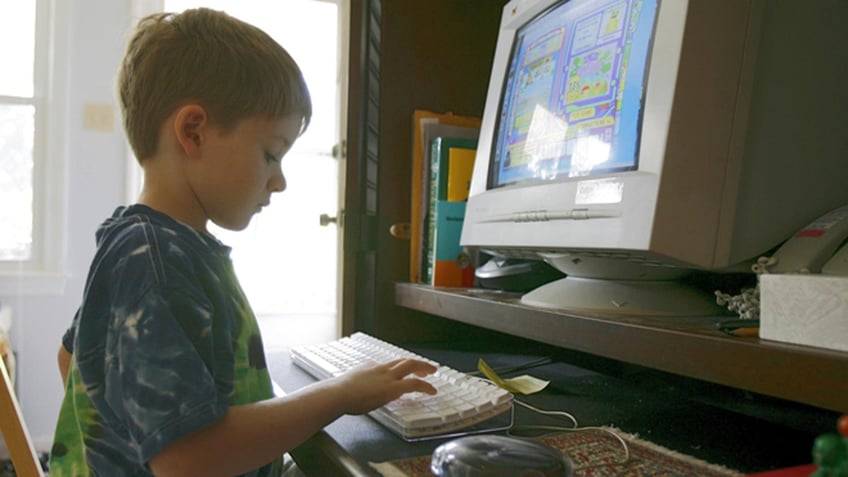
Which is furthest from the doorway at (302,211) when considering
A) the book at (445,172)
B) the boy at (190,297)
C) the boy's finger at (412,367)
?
the boy's finger at (412,367)

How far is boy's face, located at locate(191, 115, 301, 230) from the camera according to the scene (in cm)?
66

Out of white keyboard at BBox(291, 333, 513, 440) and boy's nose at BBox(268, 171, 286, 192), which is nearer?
white keyboard at BBox(291, 333, 513, 440)

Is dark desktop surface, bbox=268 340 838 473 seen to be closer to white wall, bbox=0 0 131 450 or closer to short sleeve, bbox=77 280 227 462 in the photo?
short sleeve, bbox=77 280 227 462

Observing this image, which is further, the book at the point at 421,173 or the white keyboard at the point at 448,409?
the book at the point at 421,173

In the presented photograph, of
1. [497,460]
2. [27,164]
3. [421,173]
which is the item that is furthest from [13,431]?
[27,164]

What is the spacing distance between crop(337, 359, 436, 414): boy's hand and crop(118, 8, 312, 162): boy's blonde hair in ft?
0.92

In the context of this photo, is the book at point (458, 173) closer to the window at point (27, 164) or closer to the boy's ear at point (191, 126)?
the boy's ear at point (191, 126)

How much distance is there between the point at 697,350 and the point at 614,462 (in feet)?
0.37

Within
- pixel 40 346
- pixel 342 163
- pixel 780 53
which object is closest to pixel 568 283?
pixel 780 53

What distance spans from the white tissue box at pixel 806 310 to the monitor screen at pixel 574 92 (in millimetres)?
213

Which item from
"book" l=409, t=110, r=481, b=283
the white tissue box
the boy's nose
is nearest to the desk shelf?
the white tissue box

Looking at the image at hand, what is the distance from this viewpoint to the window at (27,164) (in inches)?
89.7

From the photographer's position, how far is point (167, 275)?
54 centimetres

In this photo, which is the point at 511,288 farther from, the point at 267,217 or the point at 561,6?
the point at 267,217
